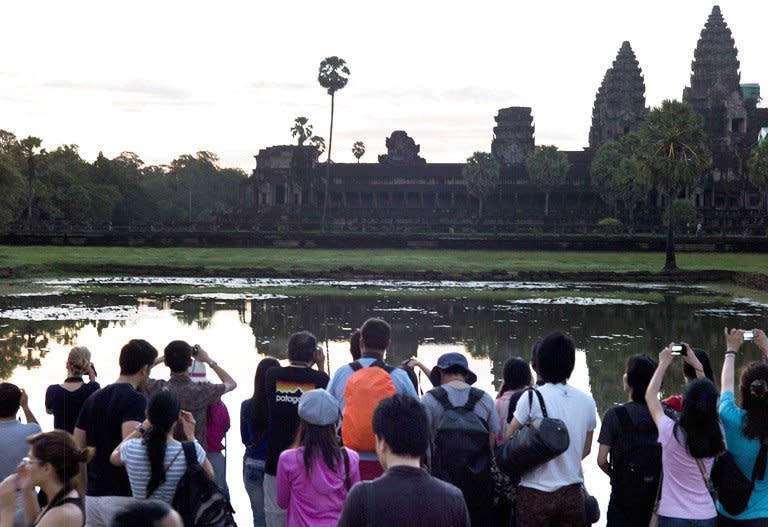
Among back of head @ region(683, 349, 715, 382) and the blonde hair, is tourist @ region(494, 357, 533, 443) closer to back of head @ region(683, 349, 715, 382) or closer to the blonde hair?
back of head @ region(683, 349, 715, 382)

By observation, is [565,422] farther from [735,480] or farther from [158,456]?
[158,456]

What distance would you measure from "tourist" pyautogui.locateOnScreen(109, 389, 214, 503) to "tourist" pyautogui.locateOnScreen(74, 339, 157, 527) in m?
0.61

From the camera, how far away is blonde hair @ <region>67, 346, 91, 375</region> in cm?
802

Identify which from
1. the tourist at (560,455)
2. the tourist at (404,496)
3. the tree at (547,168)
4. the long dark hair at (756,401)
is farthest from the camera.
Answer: the tree at (547,168)

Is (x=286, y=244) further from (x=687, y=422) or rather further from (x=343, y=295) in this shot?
(x=687, y=422)

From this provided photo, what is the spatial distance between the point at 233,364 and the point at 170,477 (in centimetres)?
1277

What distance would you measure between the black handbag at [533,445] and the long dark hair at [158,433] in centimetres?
187

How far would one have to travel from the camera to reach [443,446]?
711 cm

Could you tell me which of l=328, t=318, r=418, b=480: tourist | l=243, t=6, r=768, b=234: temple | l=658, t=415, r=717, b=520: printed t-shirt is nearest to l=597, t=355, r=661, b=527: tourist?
l=658, t=415, r=717, b=520: printed t-shirt

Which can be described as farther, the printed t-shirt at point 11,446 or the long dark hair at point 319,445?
the printed t-shirt at point 11,446

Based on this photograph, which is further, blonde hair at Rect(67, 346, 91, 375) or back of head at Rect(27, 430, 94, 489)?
blonde hair at Rect(67, 346, 91, 375)

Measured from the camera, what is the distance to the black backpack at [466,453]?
7.09 metres

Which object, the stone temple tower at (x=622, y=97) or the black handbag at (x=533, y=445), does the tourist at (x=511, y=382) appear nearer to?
the black handbag at (x=533, y=445)

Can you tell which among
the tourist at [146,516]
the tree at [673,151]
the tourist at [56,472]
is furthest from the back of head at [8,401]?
the tree at [673,151]
